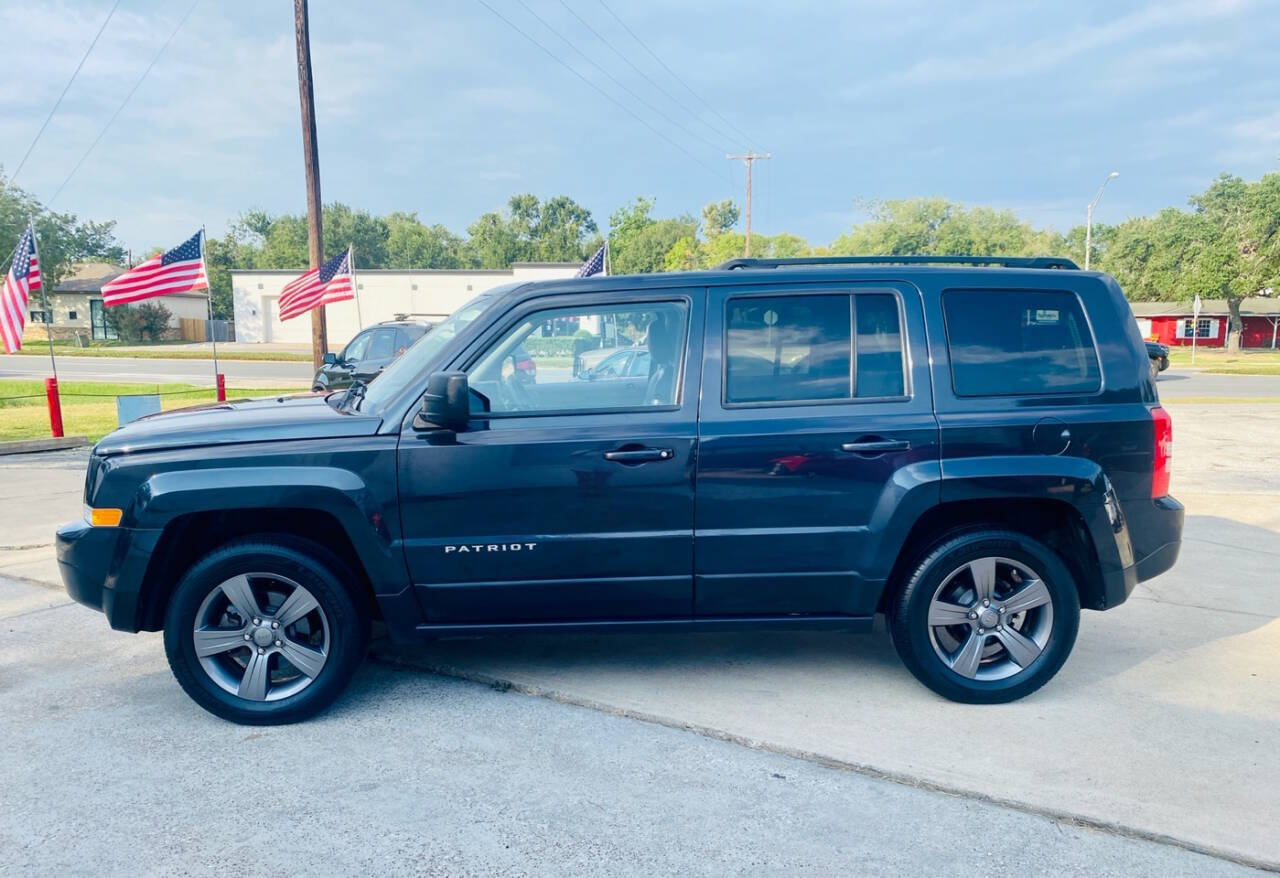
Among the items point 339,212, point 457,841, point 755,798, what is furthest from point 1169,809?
point 339,212

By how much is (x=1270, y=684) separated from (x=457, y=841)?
3797 millimetres

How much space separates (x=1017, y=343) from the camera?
13.1 ft

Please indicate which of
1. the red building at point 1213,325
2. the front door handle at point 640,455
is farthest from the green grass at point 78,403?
the red building at point 1213,325

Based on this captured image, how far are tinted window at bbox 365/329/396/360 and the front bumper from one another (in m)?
9.62

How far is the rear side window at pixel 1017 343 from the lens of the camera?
3.94m

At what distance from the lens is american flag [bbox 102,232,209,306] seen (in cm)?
1247

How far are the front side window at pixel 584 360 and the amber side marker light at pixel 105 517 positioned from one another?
1563 mm

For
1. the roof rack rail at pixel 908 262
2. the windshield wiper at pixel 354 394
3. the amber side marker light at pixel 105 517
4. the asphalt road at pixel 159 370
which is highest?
the roof rack rail at pixel 908 262

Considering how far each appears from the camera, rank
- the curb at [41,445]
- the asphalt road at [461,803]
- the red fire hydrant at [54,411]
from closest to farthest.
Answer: the asphalt road at [461,803], the curb at [41,445], the red fire hydrant at [54,411]

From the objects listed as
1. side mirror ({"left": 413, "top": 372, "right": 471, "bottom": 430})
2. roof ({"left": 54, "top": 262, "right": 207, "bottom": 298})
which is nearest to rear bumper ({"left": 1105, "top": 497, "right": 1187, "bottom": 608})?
side mirror ({"left": 413, "top": 372, "right": 471, "bottom": 430})

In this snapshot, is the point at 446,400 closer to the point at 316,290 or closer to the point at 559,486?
the point at 559,486

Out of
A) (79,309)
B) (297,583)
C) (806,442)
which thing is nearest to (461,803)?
(297,583)

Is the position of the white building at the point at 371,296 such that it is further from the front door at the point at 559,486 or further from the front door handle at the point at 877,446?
the front door handle at the point at 877,446

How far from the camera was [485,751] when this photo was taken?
3.53 meters
